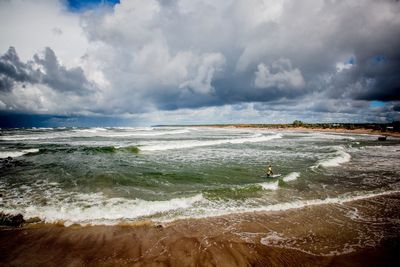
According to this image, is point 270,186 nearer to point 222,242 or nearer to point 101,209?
point 222,242

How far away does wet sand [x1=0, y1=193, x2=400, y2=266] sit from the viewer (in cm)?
584

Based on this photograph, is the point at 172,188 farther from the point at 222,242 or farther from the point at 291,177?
the point at 291,177

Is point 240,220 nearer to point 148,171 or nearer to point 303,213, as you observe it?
point 303,213

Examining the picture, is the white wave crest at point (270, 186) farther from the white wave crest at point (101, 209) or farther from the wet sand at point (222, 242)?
the white wave crest at point (101, 209)

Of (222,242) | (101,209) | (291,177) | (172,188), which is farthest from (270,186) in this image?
(101,209)

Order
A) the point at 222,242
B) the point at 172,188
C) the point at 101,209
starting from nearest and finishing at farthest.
→ the point at 222,242
the point at 101,209
the point at 172,188

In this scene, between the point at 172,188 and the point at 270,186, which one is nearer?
the point at 172,188

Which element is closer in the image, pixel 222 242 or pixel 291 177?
pixel 222 242

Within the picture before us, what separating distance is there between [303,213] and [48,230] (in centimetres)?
916

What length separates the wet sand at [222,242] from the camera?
5.84 meters

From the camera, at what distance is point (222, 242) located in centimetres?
668

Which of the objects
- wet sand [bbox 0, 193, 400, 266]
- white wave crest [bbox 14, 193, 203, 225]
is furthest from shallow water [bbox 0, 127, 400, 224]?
wet sand [bbox 0, 193, 400, 266]

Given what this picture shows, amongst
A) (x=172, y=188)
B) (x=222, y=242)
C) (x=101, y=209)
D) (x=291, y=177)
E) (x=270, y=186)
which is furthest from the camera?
(x=291, y=177)

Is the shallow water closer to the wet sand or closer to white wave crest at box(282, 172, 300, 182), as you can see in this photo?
white wave crest at box(282, 172, 300, 182)
